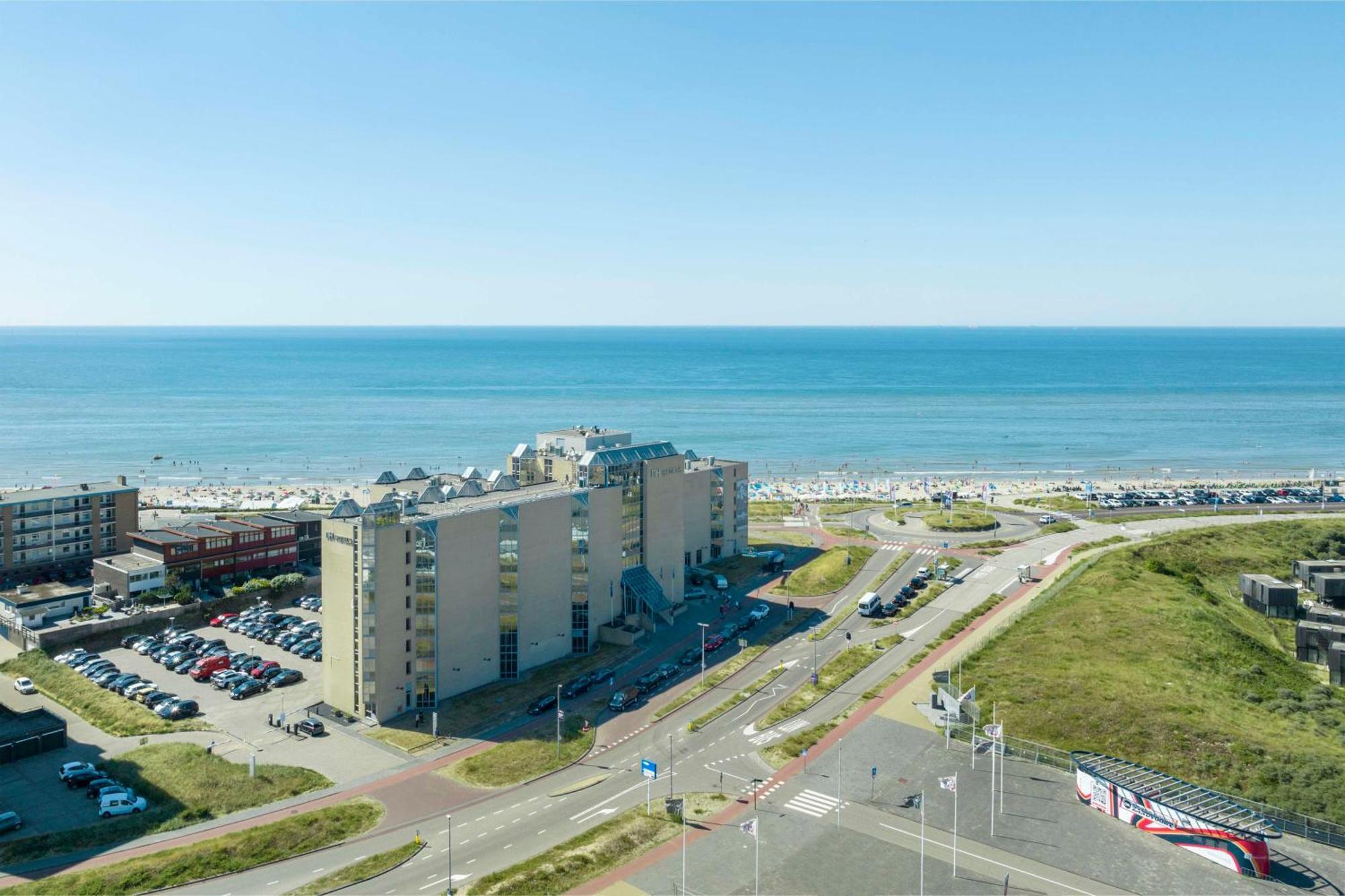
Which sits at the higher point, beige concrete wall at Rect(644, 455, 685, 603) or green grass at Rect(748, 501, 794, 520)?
beige concrete wall at Rect(644, 455, 685, 603)

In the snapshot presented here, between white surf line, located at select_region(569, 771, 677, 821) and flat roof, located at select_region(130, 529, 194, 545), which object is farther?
flat roof, located at select_region(130, 529, 194, 545)

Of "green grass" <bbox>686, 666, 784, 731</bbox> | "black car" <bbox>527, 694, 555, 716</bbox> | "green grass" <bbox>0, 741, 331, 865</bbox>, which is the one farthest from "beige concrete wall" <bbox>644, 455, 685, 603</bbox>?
"green grass" <bbox>0, 741, 331, 865</bbox>

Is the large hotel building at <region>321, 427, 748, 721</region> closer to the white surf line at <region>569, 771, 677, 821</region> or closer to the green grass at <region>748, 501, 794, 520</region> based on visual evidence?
the white surf line at <region>569, 771, 677, 821</region>

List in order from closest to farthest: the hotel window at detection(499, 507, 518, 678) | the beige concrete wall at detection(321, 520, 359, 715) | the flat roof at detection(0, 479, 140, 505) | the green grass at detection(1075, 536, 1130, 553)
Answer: the beige concrete wall at detection(321, 520, 359, 715), the hotel window at detection(499, 507, 518, 678), the flat roof at detection(0, 479, 140, 505), the green grass at detection(1075, 536, 1130, 553)

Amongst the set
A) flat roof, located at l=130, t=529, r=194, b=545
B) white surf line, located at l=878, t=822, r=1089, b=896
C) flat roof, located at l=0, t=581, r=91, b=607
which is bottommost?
white surf line, located at l=878, t=822, r=1089, b=896

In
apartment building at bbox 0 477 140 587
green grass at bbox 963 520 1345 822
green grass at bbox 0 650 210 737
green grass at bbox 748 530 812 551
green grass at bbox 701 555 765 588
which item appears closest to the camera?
green grass at bbox 963 520 1345 822

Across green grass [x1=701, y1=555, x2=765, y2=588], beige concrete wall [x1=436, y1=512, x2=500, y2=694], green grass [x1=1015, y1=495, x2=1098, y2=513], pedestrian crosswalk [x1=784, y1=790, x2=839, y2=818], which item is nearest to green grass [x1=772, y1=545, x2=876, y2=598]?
green grass [x1=701, y1=555, x2=765, y2=588]
